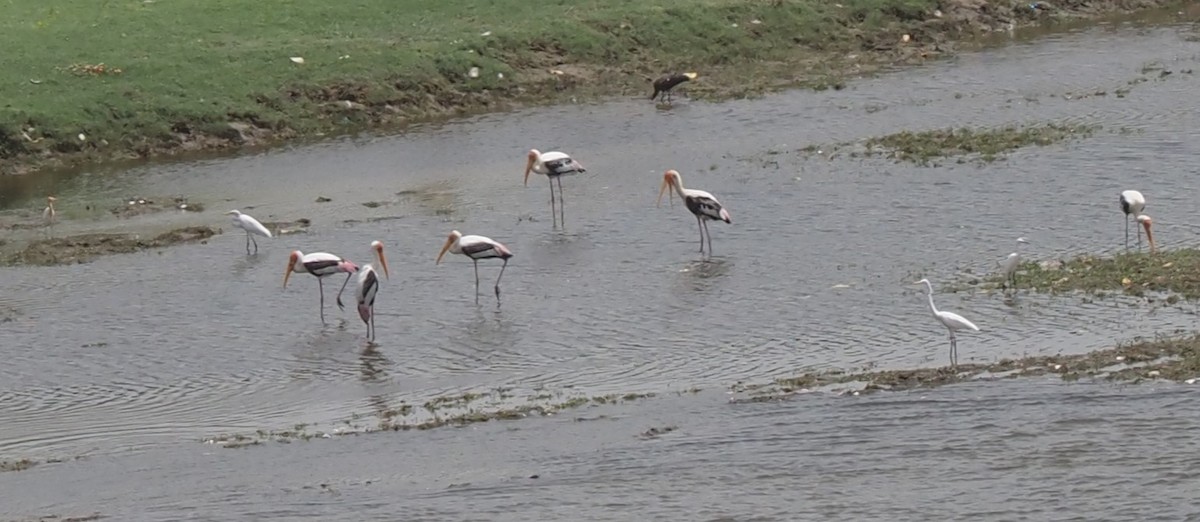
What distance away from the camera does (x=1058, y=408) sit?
50.1 feet

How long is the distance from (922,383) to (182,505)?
6300mm

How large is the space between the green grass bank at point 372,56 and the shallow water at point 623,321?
1342 mm

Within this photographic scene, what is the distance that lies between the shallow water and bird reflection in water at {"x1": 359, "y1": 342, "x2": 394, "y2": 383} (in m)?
0.06

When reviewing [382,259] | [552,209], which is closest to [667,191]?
[552,209]

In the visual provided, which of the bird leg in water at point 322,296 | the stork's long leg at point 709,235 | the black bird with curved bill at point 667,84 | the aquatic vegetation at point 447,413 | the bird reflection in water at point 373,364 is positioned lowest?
the aquatic vegetation at point 447,413

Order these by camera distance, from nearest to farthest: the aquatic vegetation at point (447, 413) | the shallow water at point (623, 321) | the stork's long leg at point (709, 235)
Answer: the shallow water at point (623, 321)
the aquatic vegetation at point (447, 413)
the stork's long leg at point (709, 235)

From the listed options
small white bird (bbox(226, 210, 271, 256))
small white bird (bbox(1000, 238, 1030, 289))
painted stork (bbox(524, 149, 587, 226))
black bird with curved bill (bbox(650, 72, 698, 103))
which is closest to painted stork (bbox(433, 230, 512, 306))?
small white bird (bbox(226, 210, 271, 256))

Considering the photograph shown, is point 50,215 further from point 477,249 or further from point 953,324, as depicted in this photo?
point 953,324

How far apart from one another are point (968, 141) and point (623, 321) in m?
10.5

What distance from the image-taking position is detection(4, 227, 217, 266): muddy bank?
78.6ft

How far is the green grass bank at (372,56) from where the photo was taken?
3123 cm

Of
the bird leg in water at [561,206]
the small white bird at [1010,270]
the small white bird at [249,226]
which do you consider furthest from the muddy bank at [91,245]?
the small white bird at [1010,270]

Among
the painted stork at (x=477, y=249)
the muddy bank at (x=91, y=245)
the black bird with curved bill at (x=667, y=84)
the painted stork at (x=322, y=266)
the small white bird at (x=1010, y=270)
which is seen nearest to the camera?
the small white bird at (x=1010, y=270)

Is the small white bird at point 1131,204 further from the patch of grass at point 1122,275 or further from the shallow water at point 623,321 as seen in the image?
the patch of grass at point 1122,275
